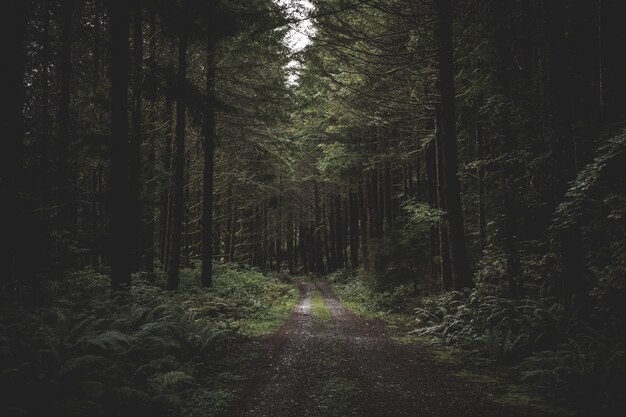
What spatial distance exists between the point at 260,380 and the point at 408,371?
9.50 ft

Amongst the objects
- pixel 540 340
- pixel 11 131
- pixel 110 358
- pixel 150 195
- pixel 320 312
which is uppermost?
pixel 11 131

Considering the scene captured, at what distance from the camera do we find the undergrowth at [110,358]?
4.50 m

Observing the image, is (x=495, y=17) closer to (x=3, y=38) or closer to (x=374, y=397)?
(x=374, y=397)

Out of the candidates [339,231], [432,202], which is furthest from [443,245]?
[339,231]

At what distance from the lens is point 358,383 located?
6805mm

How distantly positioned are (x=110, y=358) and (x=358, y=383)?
411 centimetres

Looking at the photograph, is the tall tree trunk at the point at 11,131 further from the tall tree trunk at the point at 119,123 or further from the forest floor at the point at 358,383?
the forest floor at the point at 358,383

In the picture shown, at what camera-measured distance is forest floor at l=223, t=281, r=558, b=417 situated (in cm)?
559

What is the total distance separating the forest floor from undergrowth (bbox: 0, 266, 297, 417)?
686mm

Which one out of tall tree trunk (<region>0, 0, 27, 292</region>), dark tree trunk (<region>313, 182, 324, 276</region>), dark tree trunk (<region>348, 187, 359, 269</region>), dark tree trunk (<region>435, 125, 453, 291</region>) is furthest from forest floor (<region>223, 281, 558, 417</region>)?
dark tree trunk (<region>313, 182, 324, 276</region>)

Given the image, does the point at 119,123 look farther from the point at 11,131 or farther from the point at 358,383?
the point at 358,383

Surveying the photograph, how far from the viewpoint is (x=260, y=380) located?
6980 millimetres

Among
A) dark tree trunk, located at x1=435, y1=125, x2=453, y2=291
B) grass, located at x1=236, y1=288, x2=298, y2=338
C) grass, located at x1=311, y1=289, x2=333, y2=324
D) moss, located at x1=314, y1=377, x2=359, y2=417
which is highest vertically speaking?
dark tree trunk, located at x1=435, y1=125, x2=453, y2=291

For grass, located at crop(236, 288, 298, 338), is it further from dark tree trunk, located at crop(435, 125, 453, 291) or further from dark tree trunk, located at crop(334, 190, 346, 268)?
dark tree trunk, located at crop(334, 190, 346, 268)
